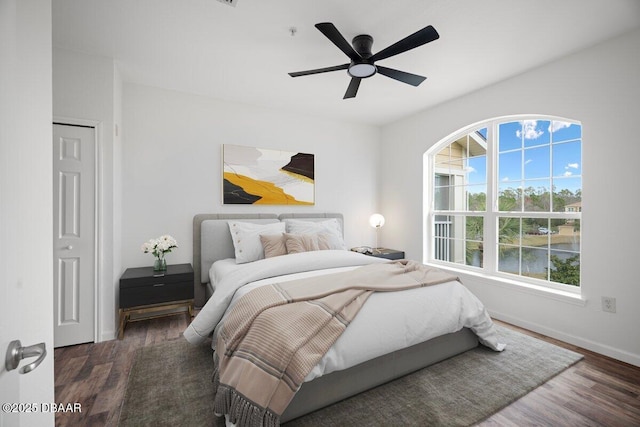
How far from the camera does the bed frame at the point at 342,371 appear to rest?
171 cm

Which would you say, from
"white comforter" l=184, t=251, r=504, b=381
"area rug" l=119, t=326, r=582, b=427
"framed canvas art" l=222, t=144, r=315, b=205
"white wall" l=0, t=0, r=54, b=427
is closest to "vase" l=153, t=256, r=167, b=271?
"area rug" l=119, t=326, r=582, b=427

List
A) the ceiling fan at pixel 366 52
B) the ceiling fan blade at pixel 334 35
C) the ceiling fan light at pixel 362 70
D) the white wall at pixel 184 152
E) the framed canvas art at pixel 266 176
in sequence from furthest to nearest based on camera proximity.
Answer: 1. the framed canvas art at pixel 266 176
2. the white wall at pixel 184 152
3. the ceiling fan light at pixel 362 70
4. the ceiling fan at pixel 366 52
5. the ceiling fan blade at pixel 334 35

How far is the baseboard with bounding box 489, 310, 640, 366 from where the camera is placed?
233 centimetres

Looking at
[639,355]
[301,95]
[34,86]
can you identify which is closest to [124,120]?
[301,95]

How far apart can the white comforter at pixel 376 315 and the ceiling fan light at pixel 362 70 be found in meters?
1.69

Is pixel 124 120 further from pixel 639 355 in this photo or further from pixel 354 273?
pixel 639 355

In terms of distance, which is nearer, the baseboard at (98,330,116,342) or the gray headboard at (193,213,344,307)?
the baseboard at (98,330,116,342)

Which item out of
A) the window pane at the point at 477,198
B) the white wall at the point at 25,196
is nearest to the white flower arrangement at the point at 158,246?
the white wall at the point at 25,196

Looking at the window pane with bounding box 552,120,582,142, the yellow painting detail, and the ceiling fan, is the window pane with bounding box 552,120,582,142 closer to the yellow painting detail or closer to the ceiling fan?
the ceiling fan

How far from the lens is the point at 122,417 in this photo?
5.55 ft

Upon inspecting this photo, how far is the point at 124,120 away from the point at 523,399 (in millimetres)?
4342

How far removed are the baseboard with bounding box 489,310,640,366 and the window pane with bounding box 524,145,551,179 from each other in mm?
1547

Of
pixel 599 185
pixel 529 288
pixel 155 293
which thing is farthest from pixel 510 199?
pixel 155 293

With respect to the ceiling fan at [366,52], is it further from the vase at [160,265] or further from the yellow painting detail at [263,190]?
the vase at [160,265]
